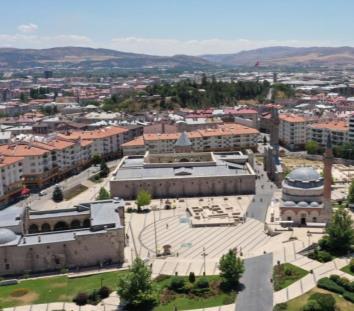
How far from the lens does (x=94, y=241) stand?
43.6 metres

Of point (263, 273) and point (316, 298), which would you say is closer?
point (316, 298)

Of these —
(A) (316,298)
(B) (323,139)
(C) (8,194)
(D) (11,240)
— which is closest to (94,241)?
(D) (11,240)

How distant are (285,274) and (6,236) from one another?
22740 millimetres

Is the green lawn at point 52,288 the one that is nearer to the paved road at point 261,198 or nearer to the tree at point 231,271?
the tree at point 231,271

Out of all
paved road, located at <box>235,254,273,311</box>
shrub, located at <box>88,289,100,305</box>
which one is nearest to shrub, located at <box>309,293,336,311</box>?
paved road, located at <box>235,254,273,311</box>

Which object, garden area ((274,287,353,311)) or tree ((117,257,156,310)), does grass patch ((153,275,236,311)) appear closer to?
tree ((117,257,156,310))

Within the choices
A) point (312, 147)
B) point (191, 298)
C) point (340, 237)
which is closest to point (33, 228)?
point (191, 298)

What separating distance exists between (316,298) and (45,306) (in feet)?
61.4

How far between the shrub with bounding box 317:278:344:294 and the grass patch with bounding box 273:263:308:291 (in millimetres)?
1889

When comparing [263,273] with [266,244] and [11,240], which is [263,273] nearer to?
[266,244]

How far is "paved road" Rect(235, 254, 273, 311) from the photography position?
3544 cm

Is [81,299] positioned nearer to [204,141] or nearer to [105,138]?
[105,138]

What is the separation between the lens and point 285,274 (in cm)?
3975

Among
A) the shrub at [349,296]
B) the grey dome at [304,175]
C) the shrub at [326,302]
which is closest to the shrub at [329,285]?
the shrub at [349,296]
